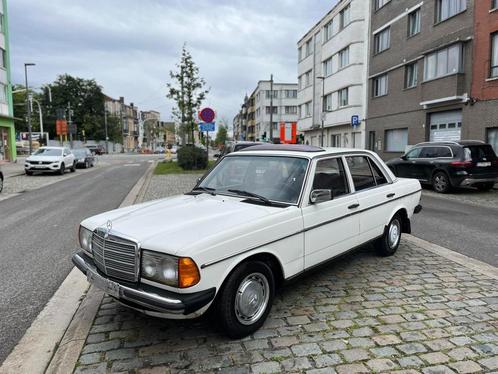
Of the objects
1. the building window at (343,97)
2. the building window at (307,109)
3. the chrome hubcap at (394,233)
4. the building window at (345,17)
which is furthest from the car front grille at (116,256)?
the building window at (307,109)

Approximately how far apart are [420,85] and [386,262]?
20.0m

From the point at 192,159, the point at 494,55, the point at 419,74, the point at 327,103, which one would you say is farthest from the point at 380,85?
the point at 192,159

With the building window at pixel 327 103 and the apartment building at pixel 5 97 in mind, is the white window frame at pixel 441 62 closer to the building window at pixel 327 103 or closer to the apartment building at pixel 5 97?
the building window at pixel 327 103

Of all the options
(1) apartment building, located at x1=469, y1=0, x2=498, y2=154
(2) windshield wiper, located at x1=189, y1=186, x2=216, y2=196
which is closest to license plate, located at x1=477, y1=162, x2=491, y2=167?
(1) apartment building, located at x1=469, y1=0, x2=498, y2=154

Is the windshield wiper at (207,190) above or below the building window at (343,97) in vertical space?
below

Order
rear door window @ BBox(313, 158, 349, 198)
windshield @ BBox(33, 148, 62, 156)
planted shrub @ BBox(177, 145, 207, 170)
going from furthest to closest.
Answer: windshield @ BBox(33, 148, 62, 156), planted shrub @ BBox(177, 145, 207, 170), rear door window @ BBox(313, 158, 349, 198)

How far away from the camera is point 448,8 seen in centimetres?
2058

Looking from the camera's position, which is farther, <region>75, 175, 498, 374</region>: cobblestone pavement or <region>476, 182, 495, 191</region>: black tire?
<region>476, 182, 495, 191</region>: black tire

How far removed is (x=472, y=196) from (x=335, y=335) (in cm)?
1161

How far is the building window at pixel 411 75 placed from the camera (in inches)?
929

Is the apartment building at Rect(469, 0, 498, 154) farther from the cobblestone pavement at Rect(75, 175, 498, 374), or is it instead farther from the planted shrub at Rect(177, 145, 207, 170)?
the cobblestone pavement at Rect(75, 175, 498, 374)

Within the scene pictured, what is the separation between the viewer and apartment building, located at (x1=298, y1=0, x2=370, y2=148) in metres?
31.0

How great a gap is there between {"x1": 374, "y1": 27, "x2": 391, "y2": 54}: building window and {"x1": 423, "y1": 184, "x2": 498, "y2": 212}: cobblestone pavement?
15566mm

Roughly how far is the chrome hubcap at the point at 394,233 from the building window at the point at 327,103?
107 feet
